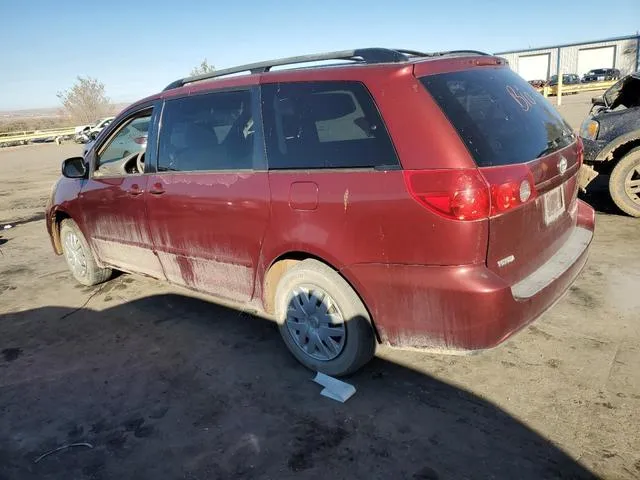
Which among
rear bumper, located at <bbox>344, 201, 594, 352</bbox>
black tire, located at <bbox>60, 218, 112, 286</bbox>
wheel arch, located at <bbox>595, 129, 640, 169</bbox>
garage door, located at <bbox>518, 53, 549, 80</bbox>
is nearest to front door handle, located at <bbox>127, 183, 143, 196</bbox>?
black tire, located at <bbox>60, 218, 112, 286</bbox>

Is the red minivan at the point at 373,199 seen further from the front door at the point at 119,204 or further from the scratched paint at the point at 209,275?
the front door at the point at 119,204

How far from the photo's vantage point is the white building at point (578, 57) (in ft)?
188

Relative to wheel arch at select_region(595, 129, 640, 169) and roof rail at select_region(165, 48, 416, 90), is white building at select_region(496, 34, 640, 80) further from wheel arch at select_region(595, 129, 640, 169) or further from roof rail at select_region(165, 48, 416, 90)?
roof rail at select_region(165, 48, 416, 90)

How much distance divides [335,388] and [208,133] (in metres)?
2.01

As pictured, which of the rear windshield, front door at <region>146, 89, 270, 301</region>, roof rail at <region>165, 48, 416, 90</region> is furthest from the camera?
front door at <region>146, 89, 270, 301</region>

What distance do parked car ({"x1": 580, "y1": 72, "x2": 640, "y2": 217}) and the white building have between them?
58.1 meters

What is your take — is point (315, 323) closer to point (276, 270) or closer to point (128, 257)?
point (276, 270)

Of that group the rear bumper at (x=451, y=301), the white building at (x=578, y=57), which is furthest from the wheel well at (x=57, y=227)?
the white building at (x=578, y=57)

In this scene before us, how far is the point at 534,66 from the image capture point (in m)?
63.2

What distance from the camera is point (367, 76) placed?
8.93 ft

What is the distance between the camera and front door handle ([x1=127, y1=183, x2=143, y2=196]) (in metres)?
4.02

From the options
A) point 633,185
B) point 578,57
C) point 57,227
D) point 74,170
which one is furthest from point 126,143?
point 578,57

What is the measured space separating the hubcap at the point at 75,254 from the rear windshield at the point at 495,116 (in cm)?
416

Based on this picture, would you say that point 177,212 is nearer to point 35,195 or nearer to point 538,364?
point 538,364
